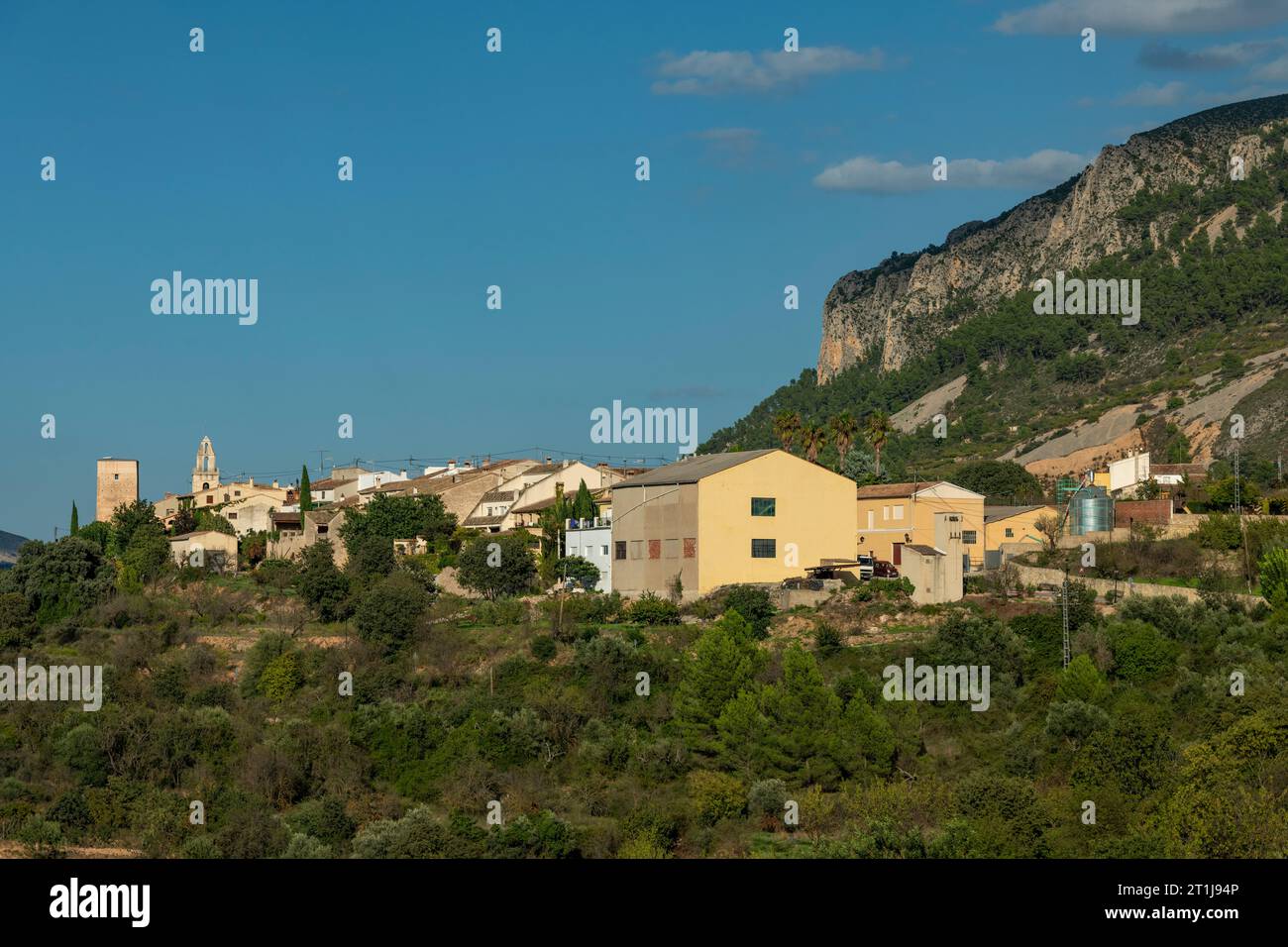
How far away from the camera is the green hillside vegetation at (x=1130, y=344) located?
117m

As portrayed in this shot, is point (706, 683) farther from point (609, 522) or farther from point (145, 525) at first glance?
point (145, 525)

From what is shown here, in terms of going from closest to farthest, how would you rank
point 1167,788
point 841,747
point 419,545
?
point 1167,788 < point 841,747 < point 419,545

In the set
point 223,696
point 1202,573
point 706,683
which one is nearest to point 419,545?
point 223,696

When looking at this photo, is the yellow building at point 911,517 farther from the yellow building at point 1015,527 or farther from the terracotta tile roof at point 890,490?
the yellow building at point 1015,527

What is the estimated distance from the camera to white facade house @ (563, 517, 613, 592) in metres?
55.2

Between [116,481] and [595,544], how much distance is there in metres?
43.3

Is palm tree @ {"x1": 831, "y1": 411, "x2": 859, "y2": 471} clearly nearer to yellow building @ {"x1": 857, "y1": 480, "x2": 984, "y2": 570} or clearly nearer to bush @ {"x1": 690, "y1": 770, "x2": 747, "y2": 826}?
yellow building @ {"x1": 857, "y1": 480, "x2": 984, "y2": 570}

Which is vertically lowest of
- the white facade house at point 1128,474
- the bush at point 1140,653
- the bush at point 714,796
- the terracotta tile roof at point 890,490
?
the bush at point 714,796

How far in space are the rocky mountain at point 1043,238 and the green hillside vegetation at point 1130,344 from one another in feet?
7.18

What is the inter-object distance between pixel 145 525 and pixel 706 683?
35.7 metres

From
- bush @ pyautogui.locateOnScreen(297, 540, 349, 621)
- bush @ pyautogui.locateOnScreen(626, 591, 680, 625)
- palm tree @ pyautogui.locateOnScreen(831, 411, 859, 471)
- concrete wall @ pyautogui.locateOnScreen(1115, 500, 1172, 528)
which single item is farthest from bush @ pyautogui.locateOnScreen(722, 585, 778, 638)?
palm tree @ pyautogui.locateOnScreen(831, 411, 859, 471)

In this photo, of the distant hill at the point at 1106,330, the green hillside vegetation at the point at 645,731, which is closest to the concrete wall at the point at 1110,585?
the green hillside vegetation at the point at 645,731

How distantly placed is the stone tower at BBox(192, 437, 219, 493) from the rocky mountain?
89265 millimetres
